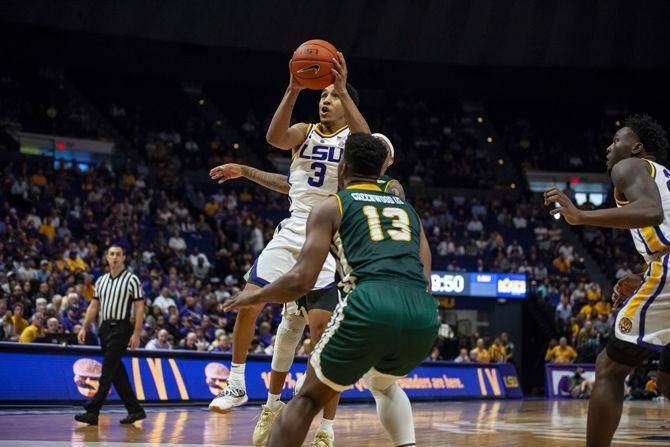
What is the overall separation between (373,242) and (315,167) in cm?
225

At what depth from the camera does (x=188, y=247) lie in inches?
940

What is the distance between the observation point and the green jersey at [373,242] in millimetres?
4684

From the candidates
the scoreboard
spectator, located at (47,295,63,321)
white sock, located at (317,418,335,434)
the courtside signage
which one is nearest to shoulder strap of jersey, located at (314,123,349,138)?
white sock, located at (317,418,335,434)

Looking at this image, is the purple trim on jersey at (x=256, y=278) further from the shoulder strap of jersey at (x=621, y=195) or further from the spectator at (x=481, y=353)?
the spectator at (x=481, y=353)

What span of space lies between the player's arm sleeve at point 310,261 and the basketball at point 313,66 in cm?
181

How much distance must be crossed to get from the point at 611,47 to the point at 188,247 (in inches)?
603

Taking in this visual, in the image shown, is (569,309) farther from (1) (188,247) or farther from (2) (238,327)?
(2) (238,327)

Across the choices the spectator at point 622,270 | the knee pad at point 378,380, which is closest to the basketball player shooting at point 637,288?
the knee pad at point 378,380

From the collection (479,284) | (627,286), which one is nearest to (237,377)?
(627,286)

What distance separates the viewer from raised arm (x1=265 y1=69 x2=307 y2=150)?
6453 mm

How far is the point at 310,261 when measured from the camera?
459cm

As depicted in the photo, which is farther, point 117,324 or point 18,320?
point 18,320

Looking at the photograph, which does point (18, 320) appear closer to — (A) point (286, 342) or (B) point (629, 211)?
(A) point (286, 342)

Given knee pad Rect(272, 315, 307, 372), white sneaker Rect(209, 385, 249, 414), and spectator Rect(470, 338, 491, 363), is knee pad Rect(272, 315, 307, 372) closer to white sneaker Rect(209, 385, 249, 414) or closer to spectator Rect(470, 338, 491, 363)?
white sneaker Rect(209, 385, 249, 414)
